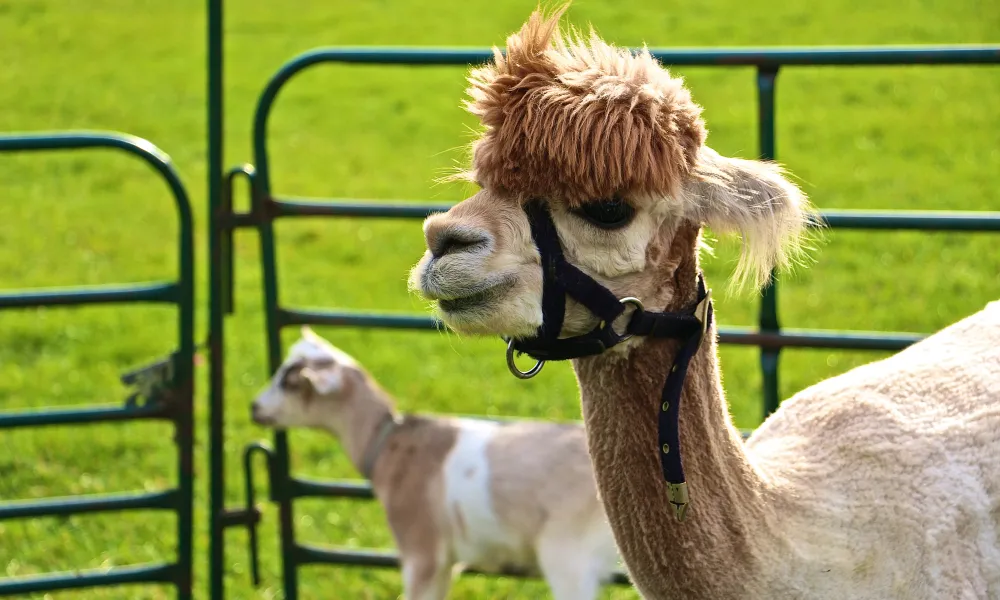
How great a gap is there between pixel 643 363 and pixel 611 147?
410 mm

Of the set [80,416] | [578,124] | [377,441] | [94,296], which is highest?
[578,124]

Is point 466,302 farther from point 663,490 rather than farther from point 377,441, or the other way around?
point 377,441

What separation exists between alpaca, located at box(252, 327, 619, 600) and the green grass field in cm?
39

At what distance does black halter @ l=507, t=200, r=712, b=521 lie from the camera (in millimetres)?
2117

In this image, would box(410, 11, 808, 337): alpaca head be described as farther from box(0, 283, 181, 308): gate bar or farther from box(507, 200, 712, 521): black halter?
box(0, 283, 181, 308): gate bar

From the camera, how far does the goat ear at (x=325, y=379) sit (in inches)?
186

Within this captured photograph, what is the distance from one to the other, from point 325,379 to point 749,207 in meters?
2.85

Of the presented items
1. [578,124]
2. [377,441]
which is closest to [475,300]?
[578,124]

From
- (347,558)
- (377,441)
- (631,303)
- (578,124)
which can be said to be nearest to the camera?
(578,124)

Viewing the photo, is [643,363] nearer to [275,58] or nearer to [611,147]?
[611,147]

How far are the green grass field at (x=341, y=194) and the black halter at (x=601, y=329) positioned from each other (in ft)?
1.54

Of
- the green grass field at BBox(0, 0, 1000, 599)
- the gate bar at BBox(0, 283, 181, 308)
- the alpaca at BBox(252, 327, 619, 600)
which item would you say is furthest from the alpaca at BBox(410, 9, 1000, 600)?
the gate bar at BBox(0, 283, 181, 308)

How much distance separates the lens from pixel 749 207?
87.3 inches

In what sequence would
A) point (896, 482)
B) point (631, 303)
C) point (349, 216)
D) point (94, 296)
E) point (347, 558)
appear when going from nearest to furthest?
point (631, 303) < point (896, 482) < point (94, 296) < point (349, 216) < point (347, 558)
